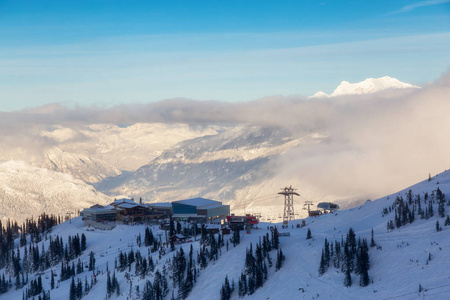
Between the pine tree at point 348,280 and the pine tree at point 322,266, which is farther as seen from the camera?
the pine tree at point 322,266

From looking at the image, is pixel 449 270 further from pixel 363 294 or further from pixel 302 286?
pixel 302 286

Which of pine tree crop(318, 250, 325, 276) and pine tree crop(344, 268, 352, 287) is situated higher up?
pine tree crop(318, 250, 325, 276)

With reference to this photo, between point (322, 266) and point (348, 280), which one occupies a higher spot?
point (322, 266)

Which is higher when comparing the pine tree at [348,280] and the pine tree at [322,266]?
the pine tree at [322,266]

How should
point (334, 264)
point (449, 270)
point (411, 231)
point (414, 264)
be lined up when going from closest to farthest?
point (449, 270)
point (414, 264)
point (334, 264)
point (411, 231)

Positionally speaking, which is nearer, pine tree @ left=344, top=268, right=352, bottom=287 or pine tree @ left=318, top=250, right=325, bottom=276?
pine tree @ left=344, top=268, right=352, bottom=287

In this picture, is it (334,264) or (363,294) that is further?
(334,264)

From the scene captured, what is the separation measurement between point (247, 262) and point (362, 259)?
38.8 m

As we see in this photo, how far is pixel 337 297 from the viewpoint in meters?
164

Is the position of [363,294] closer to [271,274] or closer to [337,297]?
[337,297]

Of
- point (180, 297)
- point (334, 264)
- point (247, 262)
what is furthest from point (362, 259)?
point (180, 297)

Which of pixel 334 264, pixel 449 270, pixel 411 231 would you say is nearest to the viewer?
pixel 449 270

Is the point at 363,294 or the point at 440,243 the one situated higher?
the point at 440,243

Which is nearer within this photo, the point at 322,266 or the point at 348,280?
the point at 348,280
